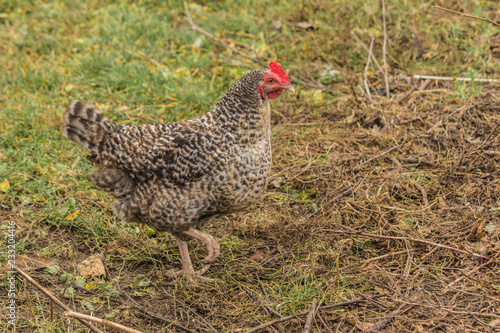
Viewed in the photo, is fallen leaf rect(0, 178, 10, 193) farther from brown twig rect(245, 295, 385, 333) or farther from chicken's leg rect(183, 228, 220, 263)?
brown twig rect(245, 295, 385, 333)

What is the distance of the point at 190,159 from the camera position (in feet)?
11.7

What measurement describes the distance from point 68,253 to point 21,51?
3931mm

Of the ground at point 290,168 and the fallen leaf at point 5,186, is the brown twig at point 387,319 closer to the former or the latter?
the ground at point 290,168

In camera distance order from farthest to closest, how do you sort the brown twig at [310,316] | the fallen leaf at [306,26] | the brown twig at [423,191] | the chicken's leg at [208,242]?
the fallen leaf at [306,26]
the brown twig at [423,191]
the chicken's leg at [208,242]
the brown twig at [310,316]

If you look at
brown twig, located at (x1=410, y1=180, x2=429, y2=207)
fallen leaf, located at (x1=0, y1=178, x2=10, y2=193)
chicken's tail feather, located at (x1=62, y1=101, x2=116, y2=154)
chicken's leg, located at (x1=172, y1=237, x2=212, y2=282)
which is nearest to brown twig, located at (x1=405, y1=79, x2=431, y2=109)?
brown twig, located at (x1=410, y1=180, x2=429, y2=207)

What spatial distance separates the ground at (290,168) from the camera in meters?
3.49

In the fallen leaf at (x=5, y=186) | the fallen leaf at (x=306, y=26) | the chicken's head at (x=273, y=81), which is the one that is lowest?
the fallen leaf at (x=5, y=186)

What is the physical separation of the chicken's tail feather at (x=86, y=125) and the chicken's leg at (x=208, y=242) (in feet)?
3.15

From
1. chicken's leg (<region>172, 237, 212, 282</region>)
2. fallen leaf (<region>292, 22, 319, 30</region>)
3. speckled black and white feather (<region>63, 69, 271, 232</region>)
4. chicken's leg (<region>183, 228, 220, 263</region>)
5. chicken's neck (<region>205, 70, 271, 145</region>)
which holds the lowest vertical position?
chicken's leg (<region>172, 237, 212, 282</region>)

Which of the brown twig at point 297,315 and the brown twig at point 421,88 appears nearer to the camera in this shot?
the brown twig at point 297,315

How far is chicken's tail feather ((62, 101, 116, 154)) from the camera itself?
3.76 meters

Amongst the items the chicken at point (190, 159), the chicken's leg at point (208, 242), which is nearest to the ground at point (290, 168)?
the chicken's leg at point (208, 242)

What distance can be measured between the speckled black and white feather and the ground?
590 millimetres

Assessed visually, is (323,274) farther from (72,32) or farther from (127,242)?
(72,32)
